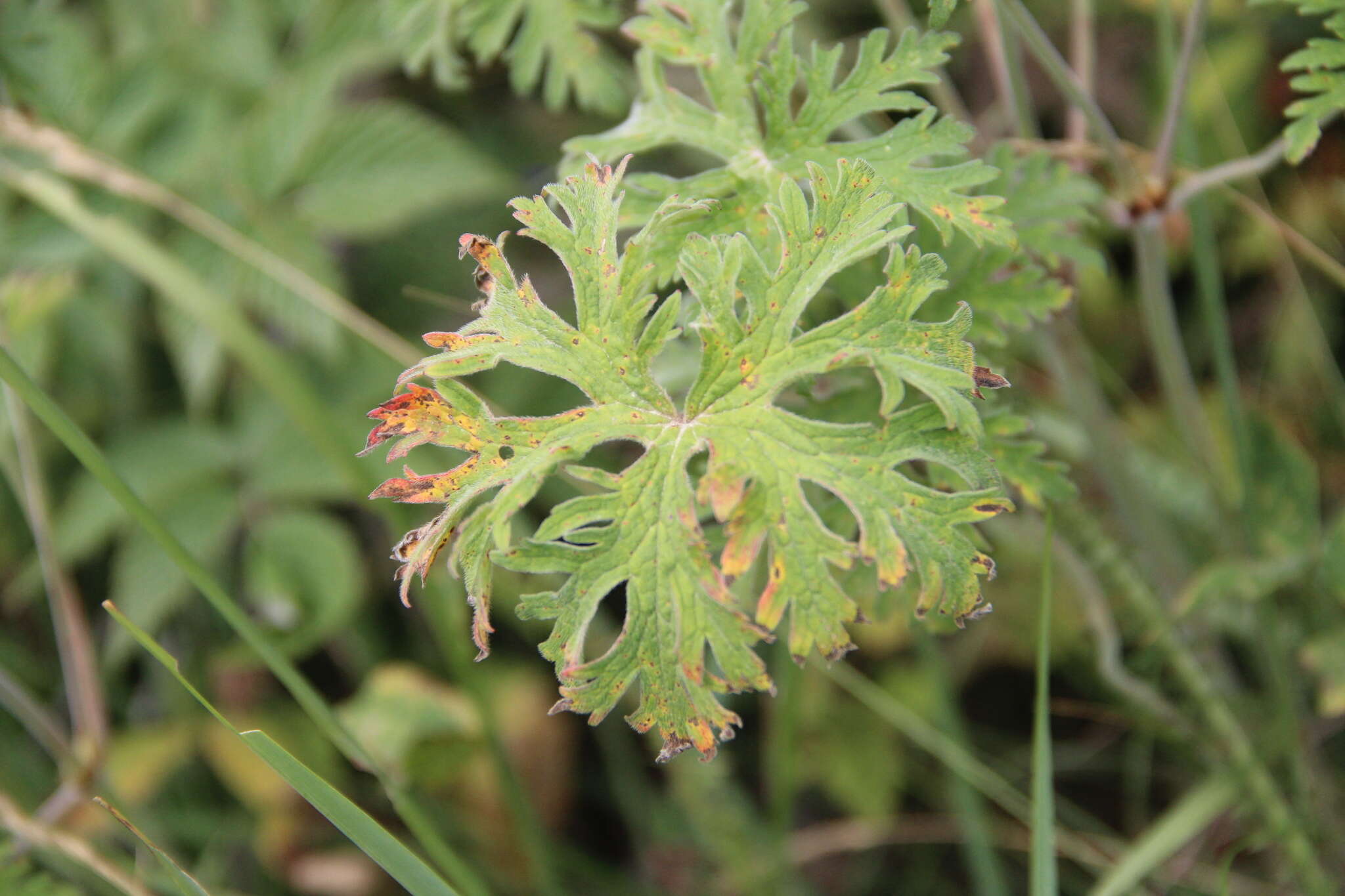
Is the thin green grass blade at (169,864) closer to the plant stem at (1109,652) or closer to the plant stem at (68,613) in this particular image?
the plant stem at (68,613)

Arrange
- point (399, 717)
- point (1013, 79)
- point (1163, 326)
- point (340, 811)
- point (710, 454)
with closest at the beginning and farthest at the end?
point (710, 454), point (340, 811), point (1013, 79), point (1163, 326), point (399, 717)

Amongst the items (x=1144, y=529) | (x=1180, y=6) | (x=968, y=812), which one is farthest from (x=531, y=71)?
(x=1180, y=6)

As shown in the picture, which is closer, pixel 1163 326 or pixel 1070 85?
pixel 1070 85

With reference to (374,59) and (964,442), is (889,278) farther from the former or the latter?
(374,59)

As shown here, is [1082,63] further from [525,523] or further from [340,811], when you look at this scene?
[340,811]

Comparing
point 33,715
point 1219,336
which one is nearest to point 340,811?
point 33,715

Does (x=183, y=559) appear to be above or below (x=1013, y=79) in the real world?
below
